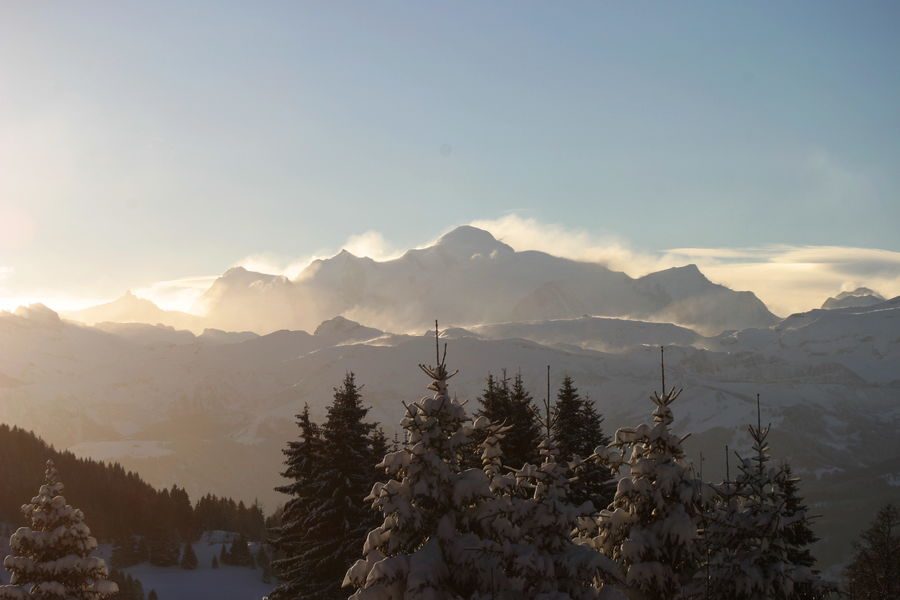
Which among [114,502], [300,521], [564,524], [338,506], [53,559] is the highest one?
[564,524]

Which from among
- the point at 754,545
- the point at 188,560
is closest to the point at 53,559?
the point at 754,545

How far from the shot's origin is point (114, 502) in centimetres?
12269

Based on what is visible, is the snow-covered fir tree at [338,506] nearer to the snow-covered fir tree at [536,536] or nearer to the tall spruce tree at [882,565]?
the snow-covered fir tree at [536,536]

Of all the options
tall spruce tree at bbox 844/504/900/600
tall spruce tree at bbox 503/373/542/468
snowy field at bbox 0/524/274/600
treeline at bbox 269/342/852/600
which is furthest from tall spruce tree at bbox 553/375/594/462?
snowy field at bbox 0/524/274/600

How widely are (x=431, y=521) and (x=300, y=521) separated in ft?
59.0

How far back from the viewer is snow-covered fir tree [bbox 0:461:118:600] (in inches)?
1153

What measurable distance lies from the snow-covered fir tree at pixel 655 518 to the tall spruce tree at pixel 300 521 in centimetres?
1568

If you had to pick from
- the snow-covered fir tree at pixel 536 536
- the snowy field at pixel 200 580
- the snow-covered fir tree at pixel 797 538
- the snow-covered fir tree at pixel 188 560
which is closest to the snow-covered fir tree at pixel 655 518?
the snow-covered fir tree at pixel 536 536

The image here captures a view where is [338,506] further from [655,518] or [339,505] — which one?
[655,518]

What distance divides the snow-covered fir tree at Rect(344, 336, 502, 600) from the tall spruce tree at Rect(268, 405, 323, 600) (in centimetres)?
1643

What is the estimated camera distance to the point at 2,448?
13512 cm

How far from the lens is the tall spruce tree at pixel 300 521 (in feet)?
119

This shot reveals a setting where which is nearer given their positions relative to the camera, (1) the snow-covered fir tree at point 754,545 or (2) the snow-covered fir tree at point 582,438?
(1) the snow-covered fir tree at point 754,545

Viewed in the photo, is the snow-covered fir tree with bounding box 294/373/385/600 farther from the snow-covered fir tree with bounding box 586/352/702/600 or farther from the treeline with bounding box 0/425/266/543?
the treeline with bounding box 0/425/266/543
